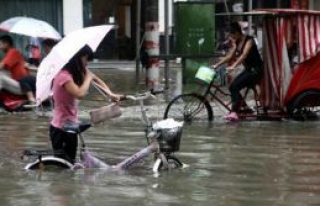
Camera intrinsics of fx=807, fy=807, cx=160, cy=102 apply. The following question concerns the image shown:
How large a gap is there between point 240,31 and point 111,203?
23.1 feet

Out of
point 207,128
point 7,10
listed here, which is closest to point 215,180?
point 207,128

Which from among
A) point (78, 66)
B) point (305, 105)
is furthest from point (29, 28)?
point (78, 66)

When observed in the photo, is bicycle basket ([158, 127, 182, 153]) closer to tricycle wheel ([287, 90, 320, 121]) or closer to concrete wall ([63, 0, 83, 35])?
tricycle wheel ([287, 90, 320, 121])

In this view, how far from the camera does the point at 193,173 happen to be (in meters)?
9.34

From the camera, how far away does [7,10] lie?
33.2 metres

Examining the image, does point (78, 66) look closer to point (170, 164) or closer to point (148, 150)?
point (148, 150)

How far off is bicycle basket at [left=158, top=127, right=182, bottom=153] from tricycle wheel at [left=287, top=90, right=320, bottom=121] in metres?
5.52

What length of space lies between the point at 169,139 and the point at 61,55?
1520mm

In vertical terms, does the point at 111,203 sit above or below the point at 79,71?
below

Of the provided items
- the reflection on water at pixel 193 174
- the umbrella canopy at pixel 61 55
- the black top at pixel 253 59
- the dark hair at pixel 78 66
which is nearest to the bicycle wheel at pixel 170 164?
the reflection on water at pixel 193 174

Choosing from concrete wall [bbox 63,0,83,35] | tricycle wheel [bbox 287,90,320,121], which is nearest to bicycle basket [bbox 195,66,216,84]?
tricycle wheel [bbox 287,90,320,121]

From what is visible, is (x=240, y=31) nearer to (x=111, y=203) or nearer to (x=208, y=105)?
(x=208, y=105)

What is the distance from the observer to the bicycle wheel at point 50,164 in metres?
9.04

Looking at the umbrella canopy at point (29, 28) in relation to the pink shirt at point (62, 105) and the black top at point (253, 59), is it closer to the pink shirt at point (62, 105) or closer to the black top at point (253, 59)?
the black top at point (253, 59)
